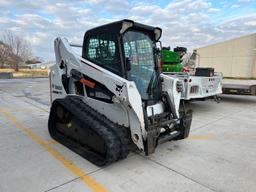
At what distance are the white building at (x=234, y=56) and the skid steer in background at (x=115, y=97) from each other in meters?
23.2

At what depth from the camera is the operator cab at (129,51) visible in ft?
11.1

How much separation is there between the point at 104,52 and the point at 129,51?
465 millimetres

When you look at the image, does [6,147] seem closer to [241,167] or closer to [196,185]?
[196,185]

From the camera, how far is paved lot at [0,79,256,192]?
2.71 meters

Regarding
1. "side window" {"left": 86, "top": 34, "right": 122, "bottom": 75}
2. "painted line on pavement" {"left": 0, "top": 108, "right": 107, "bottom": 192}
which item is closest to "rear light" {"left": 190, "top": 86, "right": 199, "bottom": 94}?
"side window" {"left": 86, "top": 34, "right": 122, "bottom": 75}

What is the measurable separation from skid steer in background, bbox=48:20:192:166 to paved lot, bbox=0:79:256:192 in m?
0.28

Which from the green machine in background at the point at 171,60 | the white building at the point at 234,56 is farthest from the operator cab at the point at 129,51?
the white building at the point at 234,56

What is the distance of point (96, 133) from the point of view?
10.4ft

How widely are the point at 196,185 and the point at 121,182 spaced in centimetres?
102

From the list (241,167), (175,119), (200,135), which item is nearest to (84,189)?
(175,119)

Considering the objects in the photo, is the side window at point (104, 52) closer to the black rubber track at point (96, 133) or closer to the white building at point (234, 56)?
the black rubber track at point (96, 133)

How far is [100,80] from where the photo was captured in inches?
135

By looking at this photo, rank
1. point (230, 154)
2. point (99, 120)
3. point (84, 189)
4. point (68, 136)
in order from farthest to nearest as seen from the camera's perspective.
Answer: point (68, 136) → point (230, 154) → point (99, 120) → point (84, 189)

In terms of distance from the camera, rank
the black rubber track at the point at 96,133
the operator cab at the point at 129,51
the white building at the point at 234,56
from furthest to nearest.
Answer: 1. the white building at the point at 234,56
2. the operator cab at the point at 129,51
3. the black rubber track at the point at 96,133
